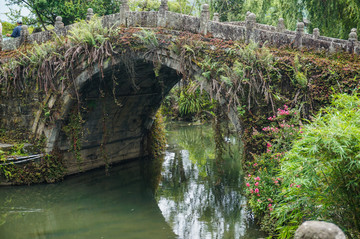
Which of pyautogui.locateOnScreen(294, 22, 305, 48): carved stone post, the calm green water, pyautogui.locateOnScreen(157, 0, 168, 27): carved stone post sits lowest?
the calm green water

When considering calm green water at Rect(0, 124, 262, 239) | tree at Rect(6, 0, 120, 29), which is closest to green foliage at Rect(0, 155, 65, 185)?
calm green water at Rect(0, 124, 262, 239)

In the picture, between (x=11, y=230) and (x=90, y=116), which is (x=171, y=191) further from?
(x=11, y=230)

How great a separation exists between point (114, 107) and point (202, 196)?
4.70 m

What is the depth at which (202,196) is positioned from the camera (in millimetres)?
11664

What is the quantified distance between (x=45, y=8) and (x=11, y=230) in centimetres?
1627

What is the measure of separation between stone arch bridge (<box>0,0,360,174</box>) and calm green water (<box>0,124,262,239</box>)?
3.61 feet

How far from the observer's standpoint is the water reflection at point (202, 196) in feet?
30.5

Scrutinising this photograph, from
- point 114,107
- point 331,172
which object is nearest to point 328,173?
point 331,172

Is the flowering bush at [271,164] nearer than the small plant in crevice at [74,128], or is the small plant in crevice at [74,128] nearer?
the flowering bush at [271,164]

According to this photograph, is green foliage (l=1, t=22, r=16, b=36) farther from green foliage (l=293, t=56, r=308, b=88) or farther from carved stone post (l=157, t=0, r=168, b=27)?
green foliage (l=293, t=56, r=308, b=88)

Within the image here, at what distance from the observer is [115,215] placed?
33.8 ft

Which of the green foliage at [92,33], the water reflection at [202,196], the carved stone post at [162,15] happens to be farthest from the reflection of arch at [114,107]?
the water reflection at [202,196]

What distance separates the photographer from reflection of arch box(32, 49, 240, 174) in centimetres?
1161

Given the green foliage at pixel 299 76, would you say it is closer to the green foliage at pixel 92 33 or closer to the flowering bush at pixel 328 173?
the flowering bush at pixel 328 173
